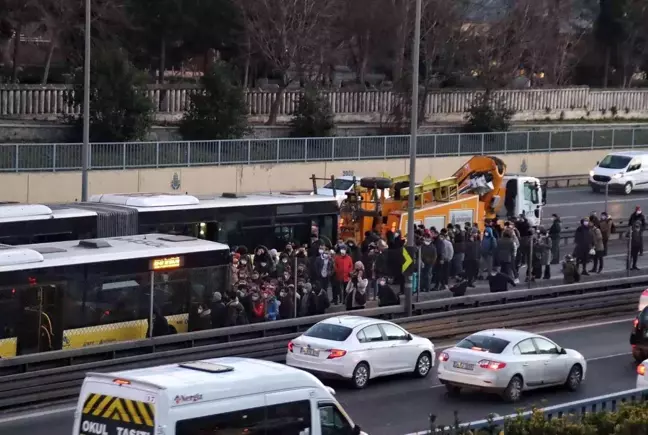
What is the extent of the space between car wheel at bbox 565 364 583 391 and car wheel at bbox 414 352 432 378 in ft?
8.24

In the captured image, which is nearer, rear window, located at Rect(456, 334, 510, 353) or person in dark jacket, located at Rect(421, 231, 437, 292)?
rear window, located at Rect(456, 334, 510, 353)

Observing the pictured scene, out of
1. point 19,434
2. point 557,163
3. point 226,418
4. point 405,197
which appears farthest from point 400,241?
point 557,163

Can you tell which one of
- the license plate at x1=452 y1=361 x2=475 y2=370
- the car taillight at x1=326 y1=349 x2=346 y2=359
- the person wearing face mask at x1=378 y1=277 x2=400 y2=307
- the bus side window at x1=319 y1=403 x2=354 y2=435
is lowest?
the license plate at x1=452 y1=361 x2=475 y2=370

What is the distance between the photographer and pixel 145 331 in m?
21.7

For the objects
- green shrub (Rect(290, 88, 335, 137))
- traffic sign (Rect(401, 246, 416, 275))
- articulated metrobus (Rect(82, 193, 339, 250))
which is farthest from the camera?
green shrub (Rect(290, 88, 335, 137))

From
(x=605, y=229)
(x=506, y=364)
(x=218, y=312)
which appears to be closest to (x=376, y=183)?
(x=605, y=229)

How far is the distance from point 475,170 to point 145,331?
19.5 metres

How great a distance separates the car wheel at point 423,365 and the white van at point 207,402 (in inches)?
378

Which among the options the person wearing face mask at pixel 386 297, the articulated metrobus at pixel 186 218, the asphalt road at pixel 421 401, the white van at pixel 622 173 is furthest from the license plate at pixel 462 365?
the white van at pixel 622 173

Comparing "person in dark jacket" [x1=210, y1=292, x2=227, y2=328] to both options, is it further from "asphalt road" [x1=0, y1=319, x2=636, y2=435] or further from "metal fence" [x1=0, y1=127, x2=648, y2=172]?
"metal fence" [x1=0, y1=127, x2=648, y2=172]

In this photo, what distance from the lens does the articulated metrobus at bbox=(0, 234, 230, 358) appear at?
20000 mm

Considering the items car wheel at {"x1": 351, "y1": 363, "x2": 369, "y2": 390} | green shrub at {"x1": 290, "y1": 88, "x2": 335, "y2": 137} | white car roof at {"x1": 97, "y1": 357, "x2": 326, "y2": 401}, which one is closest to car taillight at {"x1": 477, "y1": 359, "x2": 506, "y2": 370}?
car wheel at {"x1": 351, "y1": 363, "x2": 369, "y2": 390}

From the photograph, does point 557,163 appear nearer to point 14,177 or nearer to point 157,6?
point 157,6

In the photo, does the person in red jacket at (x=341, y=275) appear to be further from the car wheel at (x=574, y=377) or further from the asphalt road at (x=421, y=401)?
the car wheel at (x=574, y=377)
